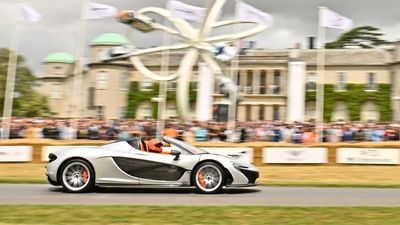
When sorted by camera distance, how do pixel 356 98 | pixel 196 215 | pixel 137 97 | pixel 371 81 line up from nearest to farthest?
pixel 196 215
pixel 356 98
pixel 371 81
pixel 137 97

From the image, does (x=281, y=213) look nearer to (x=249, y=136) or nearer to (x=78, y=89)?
(x=249, y=136)

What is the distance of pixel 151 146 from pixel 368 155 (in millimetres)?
12606

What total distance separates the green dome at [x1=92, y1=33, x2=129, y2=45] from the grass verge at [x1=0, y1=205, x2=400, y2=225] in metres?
73.9

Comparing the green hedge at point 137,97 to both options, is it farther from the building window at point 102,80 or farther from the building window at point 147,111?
the building window at point 102,80

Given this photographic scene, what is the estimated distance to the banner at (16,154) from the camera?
2247cm

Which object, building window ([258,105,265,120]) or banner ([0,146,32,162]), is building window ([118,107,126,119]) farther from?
banner ([0,146,32,162])

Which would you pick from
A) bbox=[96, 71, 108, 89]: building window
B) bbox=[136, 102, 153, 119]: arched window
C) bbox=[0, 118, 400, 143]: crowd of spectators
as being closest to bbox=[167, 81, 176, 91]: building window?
bbox=[136, 102, 153, 119]: arched window

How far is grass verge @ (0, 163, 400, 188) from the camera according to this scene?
16516 mm

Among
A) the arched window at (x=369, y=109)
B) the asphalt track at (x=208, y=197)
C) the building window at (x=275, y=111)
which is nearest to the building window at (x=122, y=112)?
the building window at (x=275, y=111)

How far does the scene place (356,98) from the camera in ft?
228

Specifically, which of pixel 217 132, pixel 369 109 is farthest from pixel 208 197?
pixel 369 109

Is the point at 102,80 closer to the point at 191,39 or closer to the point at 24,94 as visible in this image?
the point at 24,94

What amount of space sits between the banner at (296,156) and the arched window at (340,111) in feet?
161

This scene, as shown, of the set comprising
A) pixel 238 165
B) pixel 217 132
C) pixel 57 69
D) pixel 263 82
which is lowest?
pixel 238 165
